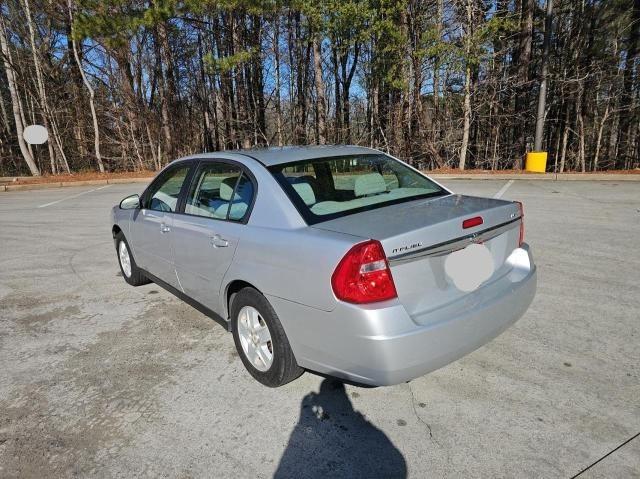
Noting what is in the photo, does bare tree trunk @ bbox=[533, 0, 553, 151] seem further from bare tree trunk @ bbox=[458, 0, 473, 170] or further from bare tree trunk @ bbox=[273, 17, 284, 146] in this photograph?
bare tree trunk @ bbox=[273, 17, 284, 146]

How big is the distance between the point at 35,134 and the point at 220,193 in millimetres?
21219

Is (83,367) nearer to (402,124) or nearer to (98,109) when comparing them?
(402,124)

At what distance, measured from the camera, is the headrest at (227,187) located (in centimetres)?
314

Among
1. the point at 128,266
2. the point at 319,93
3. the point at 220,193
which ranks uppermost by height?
the point at 319,93

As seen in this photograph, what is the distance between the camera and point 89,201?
1212 cm

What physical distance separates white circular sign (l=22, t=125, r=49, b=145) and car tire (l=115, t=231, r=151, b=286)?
61.0 feet

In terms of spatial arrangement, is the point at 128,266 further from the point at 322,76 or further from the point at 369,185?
the point at 322,76

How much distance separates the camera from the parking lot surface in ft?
7.04

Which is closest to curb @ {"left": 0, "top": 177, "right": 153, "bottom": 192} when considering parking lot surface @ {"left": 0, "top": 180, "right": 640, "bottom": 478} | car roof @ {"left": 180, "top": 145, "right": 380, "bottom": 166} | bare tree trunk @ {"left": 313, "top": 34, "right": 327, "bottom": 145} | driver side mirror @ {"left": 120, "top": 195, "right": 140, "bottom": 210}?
bare tree trunk @ {"left": 313, "top": 34, "right": 327, "bottom": 145}

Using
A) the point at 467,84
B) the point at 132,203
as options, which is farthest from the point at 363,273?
the point at 467,84

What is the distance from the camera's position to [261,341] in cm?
276

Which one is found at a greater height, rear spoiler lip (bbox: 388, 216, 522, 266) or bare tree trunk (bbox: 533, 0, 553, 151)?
bare tree trunk (bbox: 533, 0, 553, 151)

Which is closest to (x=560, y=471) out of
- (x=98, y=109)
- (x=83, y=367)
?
(x=83, y=367)

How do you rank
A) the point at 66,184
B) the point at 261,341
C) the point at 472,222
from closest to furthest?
the point at 472,222
the point at 261,341
the point at 66,184
